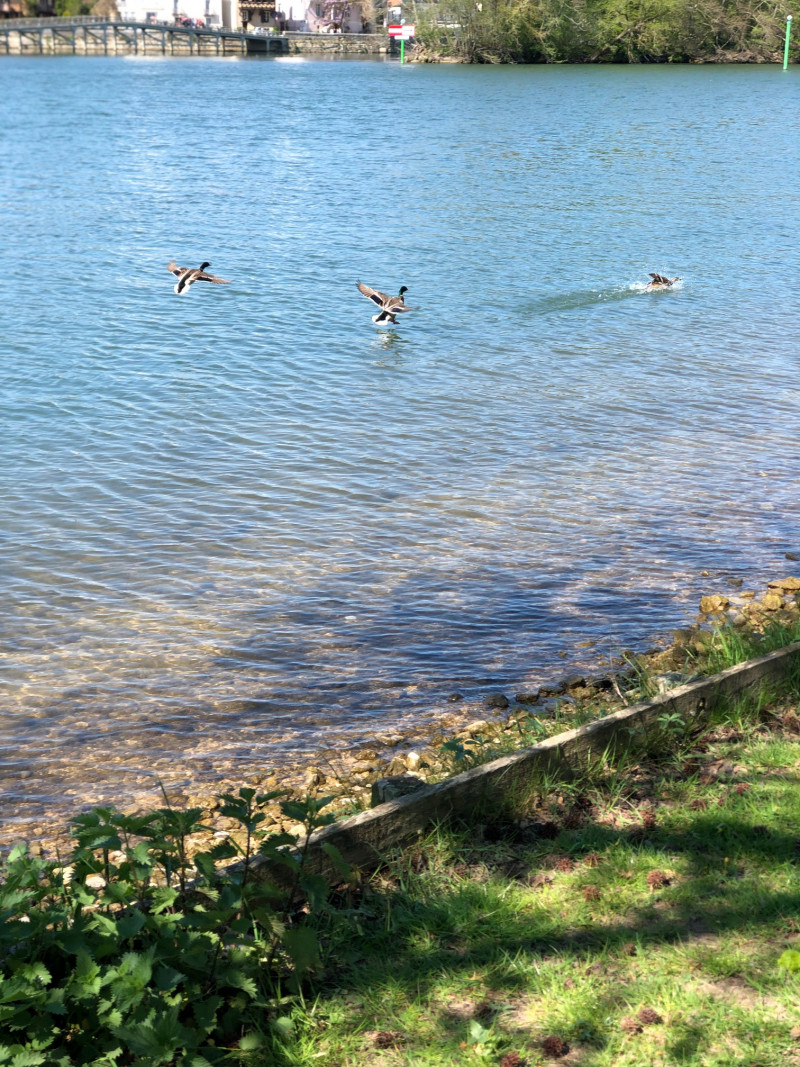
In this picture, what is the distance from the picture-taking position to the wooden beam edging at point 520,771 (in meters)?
3.90

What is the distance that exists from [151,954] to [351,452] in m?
8.76

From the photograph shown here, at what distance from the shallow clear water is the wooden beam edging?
6.26ft

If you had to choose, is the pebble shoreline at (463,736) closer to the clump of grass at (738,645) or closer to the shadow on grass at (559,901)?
the clump of grass at (738,645)

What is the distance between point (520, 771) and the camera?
439cm

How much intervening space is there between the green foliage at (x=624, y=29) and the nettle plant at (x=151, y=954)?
96510 millimetres

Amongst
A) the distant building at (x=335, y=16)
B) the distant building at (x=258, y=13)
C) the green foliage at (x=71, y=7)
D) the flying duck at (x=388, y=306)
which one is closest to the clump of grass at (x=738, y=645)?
the flying duck at (x=388, y=306)

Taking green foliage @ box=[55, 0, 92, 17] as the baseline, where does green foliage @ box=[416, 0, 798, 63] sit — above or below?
below

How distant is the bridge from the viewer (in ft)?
416

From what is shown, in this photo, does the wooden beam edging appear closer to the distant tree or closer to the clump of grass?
the clump of grass

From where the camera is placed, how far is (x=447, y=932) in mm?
3705

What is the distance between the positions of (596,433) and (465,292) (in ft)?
25.3

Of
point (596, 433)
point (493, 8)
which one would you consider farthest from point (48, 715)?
point (493, 8)

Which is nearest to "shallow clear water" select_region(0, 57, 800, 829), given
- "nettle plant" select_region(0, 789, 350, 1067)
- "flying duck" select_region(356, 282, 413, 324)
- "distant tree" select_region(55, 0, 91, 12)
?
"flying duck" select_region(356, 282, 413, 324)

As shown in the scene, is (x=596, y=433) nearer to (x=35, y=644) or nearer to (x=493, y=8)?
(x=35, y=644)
